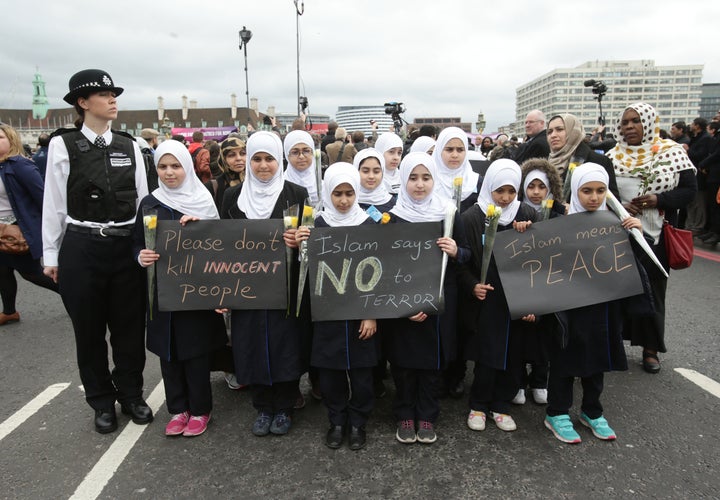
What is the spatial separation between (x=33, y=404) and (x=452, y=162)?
377 cm

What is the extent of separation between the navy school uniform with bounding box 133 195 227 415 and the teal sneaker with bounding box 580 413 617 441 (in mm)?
2401


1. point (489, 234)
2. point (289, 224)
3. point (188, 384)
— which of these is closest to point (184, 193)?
point (289, 224)

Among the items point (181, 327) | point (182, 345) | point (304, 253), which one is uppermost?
point (304, 253)

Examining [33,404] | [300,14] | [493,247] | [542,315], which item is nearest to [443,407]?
[542,315]

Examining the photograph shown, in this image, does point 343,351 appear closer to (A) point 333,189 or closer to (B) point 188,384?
(A) point 333,189

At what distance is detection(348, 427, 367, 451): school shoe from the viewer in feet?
9.60

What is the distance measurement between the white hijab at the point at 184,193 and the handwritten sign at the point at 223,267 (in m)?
0.15

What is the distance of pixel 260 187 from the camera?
3.13 metres

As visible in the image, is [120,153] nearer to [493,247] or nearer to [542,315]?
[493,247]

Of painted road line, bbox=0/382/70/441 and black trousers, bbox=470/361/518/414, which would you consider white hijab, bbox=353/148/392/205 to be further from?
painted road line, bbox=0/382/70/441

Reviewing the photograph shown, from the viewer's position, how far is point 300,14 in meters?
18.9

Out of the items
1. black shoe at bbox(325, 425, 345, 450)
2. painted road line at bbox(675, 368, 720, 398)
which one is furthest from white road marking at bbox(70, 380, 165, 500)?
painted road line at bbox(675, 368, 720, 398)

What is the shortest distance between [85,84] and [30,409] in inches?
91.9

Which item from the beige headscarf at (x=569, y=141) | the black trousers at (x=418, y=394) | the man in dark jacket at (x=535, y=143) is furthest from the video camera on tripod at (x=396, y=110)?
the black trousers at (x=418, y=394)
